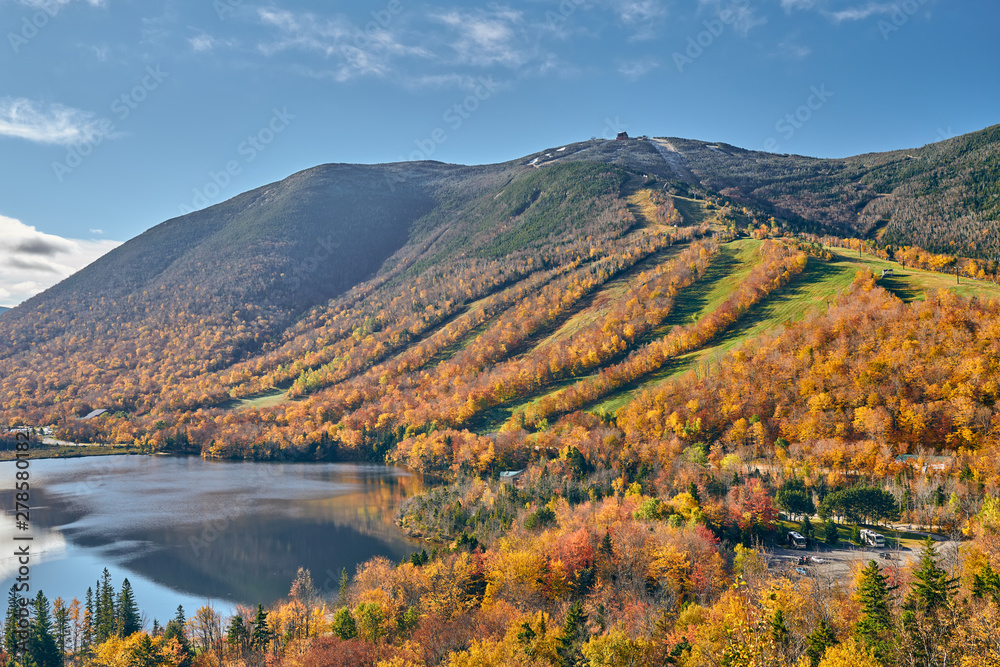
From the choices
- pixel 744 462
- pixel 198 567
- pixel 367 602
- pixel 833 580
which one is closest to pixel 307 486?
pixel 198 567

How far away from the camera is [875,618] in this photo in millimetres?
37406

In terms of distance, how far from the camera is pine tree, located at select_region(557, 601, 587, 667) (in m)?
43.0

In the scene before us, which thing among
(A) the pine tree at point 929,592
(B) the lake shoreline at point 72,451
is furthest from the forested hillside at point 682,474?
(B) the lake shoreline at point 72,451

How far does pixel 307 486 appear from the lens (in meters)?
127

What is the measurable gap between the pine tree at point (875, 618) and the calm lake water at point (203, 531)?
57.4 meters

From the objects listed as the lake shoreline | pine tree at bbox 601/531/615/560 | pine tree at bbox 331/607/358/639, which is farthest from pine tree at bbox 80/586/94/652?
the lake shoreline

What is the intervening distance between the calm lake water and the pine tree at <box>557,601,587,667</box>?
3687cm

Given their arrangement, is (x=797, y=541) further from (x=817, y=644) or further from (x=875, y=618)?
(x=817, y=644)

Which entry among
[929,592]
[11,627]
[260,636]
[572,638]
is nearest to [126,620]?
[11,627]

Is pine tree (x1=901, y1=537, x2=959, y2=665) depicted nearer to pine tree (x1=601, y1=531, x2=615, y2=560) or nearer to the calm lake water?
pine tree (x1=601, y1=531, x2=615, y2=560)

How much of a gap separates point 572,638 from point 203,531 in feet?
243

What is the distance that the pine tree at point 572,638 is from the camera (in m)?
43.0

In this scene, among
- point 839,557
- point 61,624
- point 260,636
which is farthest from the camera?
point 839,557

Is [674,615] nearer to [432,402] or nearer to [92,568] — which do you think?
[92,568]
